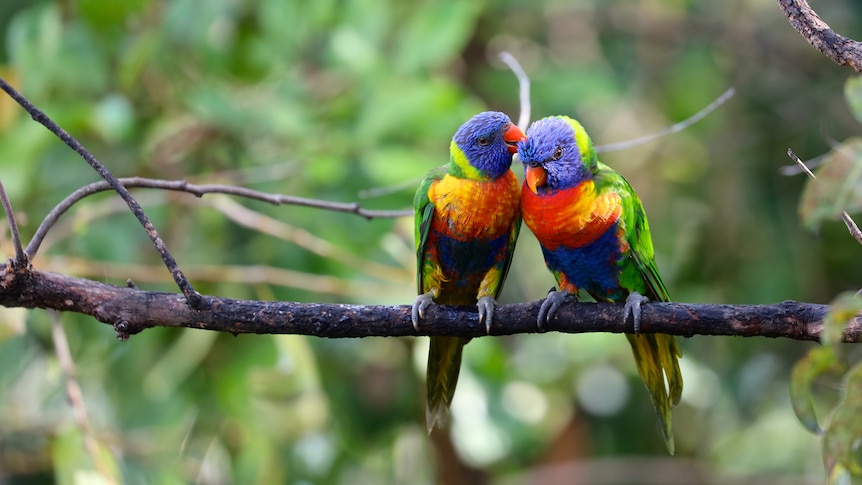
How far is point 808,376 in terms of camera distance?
1.40m

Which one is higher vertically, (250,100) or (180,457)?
(250,100)

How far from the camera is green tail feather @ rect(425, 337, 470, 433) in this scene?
8.32ft

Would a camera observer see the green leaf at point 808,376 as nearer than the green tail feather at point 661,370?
Yes

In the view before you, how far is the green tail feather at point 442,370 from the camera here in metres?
2.54

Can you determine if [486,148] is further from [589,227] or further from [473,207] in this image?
[589,227]

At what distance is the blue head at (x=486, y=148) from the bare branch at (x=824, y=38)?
85cm

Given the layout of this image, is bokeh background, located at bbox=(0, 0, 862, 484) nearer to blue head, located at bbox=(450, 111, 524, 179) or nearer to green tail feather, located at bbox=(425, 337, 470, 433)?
green tail feather, located at bbox=(425, 337, 470, 433)

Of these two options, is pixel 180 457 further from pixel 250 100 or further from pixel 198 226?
pixel 250 100

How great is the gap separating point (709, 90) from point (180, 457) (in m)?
3.37

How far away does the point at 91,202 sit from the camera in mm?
3512

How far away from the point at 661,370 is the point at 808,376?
3.37 ft

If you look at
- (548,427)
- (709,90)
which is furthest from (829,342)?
(709,90)

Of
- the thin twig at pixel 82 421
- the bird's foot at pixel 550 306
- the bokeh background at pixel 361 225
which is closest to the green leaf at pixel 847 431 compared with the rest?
the bird's foot at pixel 550 306

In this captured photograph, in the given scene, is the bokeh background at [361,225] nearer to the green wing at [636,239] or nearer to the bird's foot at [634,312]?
the green wing at [636,239]
